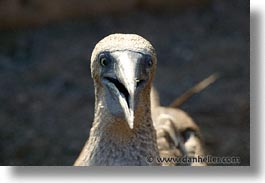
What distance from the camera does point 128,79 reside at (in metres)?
1.88

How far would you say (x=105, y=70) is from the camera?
1.94 meters

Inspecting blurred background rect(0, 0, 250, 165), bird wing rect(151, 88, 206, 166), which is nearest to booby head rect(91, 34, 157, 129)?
bird wing rect(151, 88, 206, 166)

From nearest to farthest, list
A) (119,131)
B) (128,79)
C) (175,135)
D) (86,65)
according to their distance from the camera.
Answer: (128,79)
(119,131)
(175,135)
(86,65)

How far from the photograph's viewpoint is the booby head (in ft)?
6.21

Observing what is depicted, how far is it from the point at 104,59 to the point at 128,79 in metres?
0.09

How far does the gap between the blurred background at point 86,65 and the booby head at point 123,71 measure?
658 millimetres

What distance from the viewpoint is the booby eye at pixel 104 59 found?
6.34 feet

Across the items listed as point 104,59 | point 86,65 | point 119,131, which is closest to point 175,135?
point 119,131

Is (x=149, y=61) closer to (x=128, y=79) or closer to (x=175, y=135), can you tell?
(x=128, y=79)

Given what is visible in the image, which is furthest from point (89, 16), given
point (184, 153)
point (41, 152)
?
point (184, 153)

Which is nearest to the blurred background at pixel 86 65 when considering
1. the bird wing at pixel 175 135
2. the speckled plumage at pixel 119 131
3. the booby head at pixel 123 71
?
the bird wing at pixel 175 135

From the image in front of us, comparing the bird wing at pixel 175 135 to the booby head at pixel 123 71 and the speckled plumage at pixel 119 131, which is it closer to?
the speckled plumage at pixel 119 131

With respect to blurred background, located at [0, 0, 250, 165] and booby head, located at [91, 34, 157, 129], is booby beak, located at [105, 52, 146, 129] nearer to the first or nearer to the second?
booby head, located at [91, 34, 157, 129]

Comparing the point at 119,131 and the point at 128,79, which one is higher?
the point at 128,79
